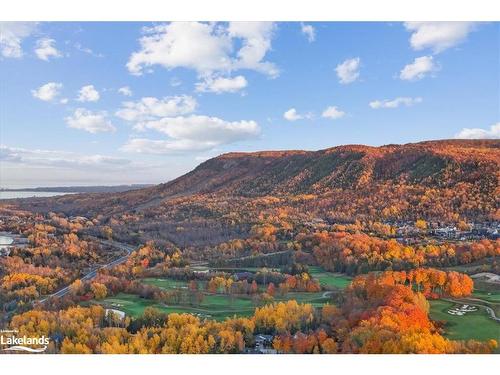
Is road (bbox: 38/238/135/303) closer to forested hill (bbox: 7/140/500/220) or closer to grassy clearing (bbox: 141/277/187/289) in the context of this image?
grassy clearing (bbox: 141/277/187/289)

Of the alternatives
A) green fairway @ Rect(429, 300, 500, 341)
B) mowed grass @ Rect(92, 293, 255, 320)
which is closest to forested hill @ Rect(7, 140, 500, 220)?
mowed grass @ Rect(92, 293, 255, 320)

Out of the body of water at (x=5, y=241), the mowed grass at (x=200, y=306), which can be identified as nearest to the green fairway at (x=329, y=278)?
the mowed grass at (x=200, y=306)

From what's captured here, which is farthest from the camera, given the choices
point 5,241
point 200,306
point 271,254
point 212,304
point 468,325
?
point 5,241

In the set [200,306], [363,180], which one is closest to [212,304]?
[200,306]

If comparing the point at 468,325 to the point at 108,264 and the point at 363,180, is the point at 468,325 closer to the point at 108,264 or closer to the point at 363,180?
the point at 108,264

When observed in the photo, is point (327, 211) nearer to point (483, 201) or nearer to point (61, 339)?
point (483, 201)
